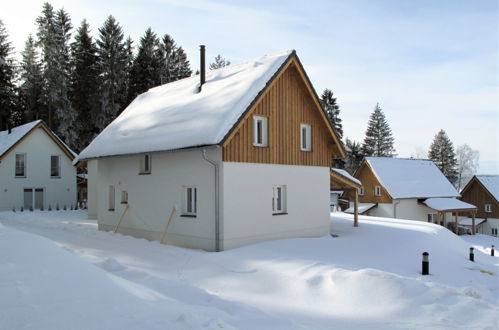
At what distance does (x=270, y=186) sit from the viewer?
1606 centimetres

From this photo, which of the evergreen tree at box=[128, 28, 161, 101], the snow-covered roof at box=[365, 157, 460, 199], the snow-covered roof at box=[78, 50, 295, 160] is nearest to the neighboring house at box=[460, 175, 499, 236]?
the snow-covered roof at box=[365, 157, 460, 199]

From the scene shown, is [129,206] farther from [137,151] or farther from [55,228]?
[55,228]

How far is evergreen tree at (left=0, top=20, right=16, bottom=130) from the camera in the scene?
4425cm

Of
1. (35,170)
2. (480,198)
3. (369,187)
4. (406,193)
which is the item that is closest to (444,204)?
(406,193)

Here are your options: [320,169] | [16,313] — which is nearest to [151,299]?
[16,313]

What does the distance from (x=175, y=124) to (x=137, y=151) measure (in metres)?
1.82

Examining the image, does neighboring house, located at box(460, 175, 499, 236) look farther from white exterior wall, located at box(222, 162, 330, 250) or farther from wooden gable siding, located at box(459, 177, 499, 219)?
white exterior wall, located at box(222, 162, 330, 250)

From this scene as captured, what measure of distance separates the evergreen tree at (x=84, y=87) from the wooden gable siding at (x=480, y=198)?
44.0m

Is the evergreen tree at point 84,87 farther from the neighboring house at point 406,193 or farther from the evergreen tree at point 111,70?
the neighboring house at point 406,193

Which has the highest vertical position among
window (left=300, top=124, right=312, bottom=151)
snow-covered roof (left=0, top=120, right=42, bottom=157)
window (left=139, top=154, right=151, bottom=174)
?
snow-covered roof (left=0, top=120, right=42, bottom=157)

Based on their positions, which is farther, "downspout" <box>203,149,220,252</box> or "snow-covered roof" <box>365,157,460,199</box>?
"snow-covered roof" <box>365,157,460,199</box>

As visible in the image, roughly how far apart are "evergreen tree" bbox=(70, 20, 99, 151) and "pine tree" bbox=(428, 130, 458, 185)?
52.8m

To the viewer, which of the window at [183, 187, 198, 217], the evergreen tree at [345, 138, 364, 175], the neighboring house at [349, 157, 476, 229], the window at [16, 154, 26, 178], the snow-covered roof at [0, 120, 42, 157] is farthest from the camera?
the evergreen tree at [345, 138, 364, 175]

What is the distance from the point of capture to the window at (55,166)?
113 ft
